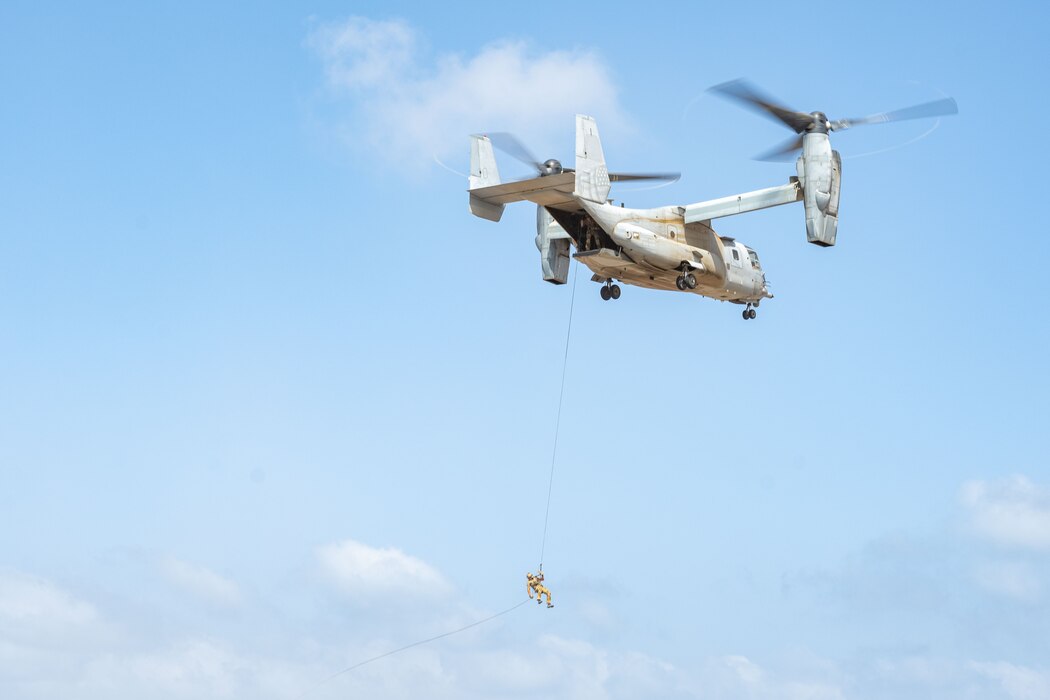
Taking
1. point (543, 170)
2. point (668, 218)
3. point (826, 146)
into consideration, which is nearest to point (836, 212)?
point (826, 146)

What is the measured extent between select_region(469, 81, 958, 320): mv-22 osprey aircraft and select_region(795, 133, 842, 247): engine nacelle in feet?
0.09

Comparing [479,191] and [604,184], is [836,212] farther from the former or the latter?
[479,191]

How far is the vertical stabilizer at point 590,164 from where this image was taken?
144 ft

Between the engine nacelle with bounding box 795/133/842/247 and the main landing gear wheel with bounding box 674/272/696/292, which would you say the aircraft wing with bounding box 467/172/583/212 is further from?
the engine nacelle with bounding box 795/133/842/247

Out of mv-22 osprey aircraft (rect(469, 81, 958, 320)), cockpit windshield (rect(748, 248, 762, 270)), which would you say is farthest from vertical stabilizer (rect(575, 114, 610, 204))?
cockpit windshield (rect(748, 248, 762, 270))

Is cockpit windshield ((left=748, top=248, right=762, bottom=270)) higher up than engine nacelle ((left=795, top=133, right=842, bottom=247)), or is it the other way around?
cockpit windshield ((left=748, top=248, right=762, bottom=270))

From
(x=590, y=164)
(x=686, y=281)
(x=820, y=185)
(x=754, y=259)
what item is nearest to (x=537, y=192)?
(x=590, y=164)

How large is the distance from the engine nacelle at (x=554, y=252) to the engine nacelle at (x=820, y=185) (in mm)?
7776

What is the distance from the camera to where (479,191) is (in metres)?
45.5

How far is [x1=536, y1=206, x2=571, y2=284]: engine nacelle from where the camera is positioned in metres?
49.2

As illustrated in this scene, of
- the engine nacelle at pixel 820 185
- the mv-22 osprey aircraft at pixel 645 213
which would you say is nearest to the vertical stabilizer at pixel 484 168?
the mv-22 osprey aircraft at pixel 645 213

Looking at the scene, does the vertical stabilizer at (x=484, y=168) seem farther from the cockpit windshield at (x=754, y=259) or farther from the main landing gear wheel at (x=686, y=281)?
the cockpit windshield at (x=754, y=259)

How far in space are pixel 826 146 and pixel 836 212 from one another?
1952 millimetres

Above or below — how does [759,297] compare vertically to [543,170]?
above
